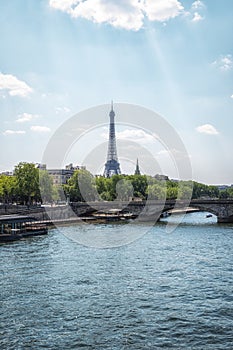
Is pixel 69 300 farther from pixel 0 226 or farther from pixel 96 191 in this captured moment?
pixel 96 191

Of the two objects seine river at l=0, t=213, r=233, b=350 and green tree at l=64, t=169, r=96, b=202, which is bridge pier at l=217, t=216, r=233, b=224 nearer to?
green tree at l=64, t=169, r=96, b=202

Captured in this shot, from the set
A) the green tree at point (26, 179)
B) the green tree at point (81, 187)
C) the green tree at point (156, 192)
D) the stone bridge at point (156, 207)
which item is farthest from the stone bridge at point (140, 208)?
the green tree at point (156, 192)

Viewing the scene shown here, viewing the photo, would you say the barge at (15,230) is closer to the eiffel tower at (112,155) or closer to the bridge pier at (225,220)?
the bridge pier at (225,220)

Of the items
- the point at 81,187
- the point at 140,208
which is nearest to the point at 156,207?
the point at 140,208

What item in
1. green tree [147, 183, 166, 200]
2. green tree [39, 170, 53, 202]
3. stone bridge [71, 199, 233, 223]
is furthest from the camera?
green tree [147, 183, 166, 200]

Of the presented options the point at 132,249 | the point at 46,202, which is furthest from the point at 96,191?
the point at 132,249

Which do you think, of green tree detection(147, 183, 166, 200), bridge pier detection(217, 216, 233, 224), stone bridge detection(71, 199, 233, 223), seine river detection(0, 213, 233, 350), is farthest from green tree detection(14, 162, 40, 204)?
seine river detection(0, 213, 233, 350)
